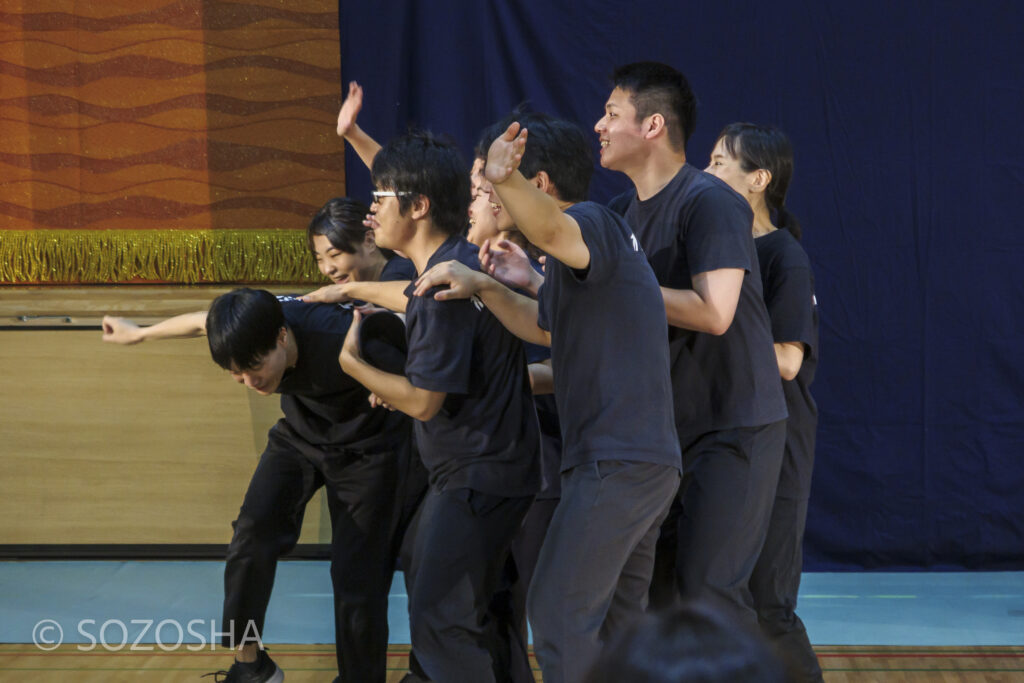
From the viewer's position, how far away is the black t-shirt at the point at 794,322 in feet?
9.36

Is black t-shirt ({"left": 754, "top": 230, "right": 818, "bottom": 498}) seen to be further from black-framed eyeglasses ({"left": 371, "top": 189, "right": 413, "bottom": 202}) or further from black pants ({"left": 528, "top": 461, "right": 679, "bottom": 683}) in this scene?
black-framed eyeglasses ({"left": 371, "top": 189, "right": 413, "bottom": 202})

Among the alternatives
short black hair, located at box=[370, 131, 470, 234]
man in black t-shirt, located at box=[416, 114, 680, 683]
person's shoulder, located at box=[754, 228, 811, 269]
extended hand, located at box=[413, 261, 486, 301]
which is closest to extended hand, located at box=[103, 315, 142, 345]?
short black hair, located at box=[370, 131, 470, 234]

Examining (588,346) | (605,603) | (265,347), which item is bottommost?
(605,603)

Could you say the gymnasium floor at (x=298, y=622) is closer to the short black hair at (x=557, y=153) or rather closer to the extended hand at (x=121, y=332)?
the extended hand at (x=121, y=332)

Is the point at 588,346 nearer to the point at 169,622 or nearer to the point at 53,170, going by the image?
the point at 169,622

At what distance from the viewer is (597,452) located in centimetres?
208

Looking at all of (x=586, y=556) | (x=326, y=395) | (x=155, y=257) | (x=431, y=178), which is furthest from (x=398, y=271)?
(x=155, y=257)

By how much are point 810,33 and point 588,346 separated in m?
2.45

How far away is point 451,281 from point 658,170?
0.59 metres

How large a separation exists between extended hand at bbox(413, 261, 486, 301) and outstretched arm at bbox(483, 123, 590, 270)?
1.25 feet

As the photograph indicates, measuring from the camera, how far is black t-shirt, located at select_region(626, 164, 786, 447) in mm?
2416

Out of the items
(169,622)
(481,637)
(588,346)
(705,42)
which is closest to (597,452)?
(588,346)

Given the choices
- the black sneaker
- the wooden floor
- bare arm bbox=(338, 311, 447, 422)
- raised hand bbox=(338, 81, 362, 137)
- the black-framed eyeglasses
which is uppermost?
raised hand bbox=(338, 81, 362, 137)

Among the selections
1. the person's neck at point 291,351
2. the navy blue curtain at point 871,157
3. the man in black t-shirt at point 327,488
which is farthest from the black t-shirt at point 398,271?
the navy blue curtain at point 871,157
